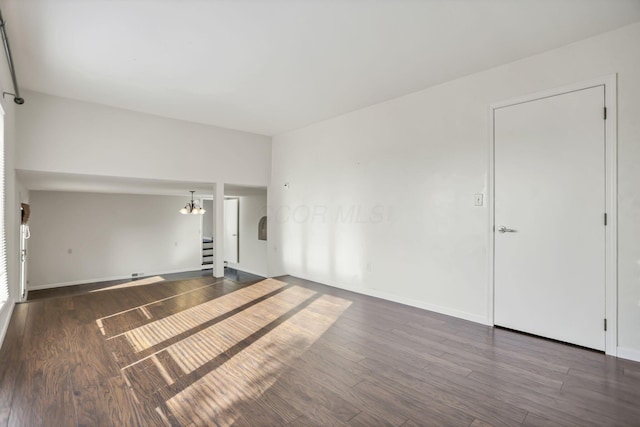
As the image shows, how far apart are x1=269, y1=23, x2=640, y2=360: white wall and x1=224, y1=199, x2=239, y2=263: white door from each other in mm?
4695

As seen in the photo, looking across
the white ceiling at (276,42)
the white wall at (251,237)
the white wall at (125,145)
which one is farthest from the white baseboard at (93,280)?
the white ceiling at (276,42)

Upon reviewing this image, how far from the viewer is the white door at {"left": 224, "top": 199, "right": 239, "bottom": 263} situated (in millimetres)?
10047

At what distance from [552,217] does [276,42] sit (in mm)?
3164

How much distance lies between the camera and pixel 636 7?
2.40 metres

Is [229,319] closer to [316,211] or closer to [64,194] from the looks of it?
[316,211]

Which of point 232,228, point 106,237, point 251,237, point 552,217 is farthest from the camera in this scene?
point 232,228

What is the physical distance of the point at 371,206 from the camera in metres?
4.64

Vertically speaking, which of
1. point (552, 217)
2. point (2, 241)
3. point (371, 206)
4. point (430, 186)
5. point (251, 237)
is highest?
point (430, 186)

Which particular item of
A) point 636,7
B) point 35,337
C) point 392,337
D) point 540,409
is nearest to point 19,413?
point 35,337

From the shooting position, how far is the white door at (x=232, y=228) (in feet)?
33.0

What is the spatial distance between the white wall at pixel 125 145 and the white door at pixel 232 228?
13.1 feet

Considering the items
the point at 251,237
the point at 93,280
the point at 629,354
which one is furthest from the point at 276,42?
the point at 93,280

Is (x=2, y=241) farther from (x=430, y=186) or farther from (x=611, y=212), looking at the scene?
(x=611, y=212)

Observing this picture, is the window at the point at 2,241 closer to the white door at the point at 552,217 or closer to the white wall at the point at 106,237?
the white door at the point at 552,217
